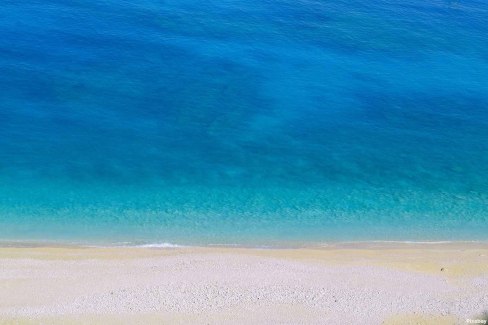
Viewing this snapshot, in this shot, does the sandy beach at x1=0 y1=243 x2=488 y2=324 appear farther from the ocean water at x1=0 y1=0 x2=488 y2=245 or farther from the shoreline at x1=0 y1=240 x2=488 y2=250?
the ocean water at x1=0 y1=0 x2=488 y2=245

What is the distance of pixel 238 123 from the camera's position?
49031 millimetres

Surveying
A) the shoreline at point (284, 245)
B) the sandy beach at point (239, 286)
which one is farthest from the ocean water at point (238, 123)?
the sandy beach at point (239, 286)

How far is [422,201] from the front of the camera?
138 feet

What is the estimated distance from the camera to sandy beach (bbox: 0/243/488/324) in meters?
30.5

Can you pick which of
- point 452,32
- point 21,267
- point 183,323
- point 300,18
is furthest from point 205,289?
point 452,32

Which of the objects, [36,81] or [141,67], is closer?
[36,81]

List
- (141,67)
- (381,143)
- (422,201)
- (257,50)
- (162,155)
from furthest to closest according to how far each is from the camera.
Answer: (257,50)
(141,67)
(381,143)
(162,155)
(422,201)

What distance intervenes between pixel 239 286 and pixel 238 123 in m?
19.0

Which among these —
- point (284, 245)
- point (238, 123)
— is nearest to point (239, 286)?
point (284, 245)

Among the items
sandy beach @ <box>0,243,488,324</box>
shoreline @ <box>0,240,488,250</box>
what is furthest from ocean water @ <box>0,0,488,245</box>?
sandy beach @ <box>0,243,488,324</box>

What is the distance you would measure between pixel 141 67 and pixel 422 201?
89.8ft

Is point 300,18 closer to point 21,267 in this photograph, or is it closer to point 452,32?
point 452,32

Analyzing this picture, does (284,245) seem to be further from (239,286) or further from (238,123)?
(238,123)

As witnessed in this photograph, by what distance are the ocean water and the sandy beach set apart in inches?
90.0
